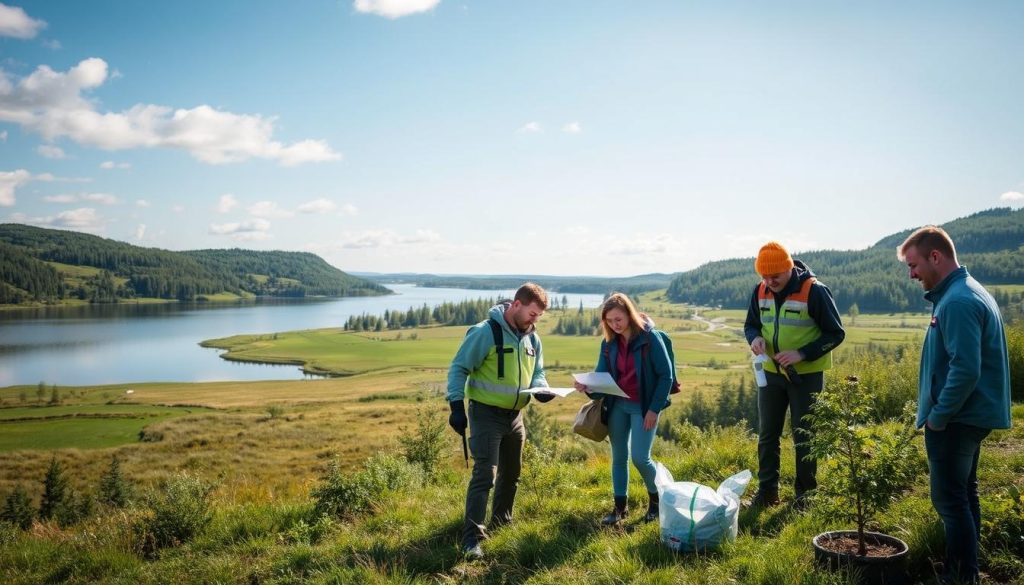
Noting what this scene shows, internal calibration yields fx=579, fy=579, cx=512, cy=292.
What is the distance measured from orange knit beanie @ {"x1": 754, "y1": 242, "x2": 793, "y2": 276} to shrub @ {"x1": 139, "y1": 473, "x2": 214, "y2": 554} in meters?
6.59

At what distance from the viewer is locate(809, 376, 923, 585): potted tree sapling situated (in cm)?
391

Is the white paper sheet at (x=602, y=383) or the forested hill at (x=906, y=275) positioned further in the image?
the forested hill at (x=906, y=275)

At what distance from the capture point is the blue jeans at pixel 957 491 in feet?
12.3

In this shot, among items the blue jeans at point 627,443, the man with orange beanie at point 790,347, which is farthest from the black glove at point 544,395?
the man with orange beanie at point 790,347

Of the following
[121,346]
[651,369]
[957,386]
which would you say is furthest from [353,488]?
[121,346]

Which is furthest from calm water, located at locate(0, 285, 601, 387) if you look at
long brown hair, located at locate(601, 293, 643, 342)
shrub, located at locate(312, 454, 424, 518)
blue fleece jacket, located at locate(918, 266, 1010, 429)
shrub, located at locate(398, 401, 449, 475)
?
blue fleece jacket, located at locate(918, 266, 1010, 429)

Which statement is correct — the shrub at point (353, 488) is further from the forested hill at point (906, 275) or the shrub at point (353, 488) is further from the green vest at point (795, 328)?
the forested hill at point (906, 275)

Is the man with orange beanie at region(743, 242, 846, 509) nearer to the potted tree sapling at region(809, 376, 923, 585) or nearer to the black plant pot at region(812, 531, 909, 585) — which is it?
the potted tree sapling at region(809, 376, 923, 585)

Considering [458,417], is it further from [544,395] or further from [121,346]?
[121,346]

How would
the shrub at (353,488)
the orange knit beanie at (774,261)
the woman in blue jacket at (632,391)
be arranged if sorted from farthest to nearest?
the shrub at (353,488) < the woman in blue jacket at (632,391) < the orange knit beanie at (774,261)

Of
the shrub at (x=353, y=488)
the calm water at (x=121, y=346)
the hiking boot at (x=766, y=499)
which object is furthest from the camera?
the calm water at (x=121, y=346)

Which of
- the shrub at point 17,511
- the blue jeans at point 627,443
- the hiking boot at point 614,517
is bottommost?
the shrub at point 17,511

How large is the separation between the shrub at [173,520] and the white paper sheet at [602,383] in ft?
15.1

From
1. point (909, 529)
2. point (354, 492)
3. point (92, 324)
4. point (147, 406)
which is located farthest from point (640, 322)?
point (92, 324)
